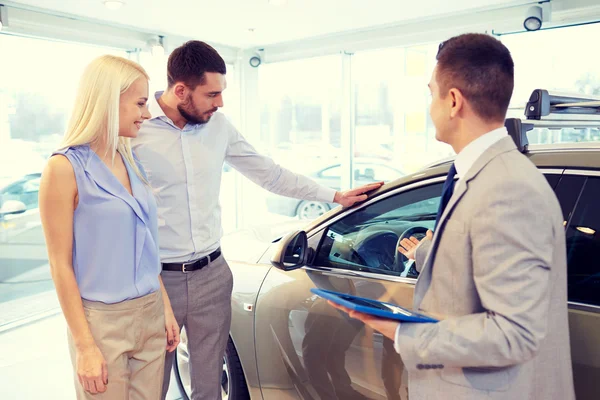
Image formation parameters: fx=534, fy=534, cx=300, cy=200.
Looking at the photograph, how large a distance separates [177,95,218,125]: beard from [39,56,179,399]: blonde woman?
445 millimetres

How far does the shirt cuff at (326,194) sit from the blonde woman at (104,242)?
889 mm

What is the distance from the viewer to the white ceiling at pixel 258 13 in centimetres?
495

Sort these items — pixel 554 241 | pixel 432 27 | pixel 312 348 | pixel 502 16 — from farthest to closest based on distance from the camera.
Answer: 1. pixel 432 27
2. pixel 502 16
3. pixel 312 348
4. pixel 554 241

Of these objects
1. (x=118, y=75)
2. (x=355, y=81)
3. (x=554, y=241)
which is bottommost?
(x=554, y=241)

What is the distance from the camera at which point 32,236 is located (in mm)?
5574

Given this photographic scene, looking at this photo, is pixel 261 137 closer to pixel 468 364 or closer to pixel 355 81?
pixel 355 81

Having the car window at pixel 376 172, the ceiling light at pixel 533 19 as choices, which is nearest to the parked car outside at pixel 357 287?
the ceiling light at pixel 533 19

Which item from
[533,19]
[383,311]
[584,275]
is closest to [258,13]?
[533,19]

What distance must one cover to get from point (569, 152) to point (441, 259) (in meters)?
0.76

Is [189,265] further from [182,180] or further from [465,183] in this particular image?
[465,183]

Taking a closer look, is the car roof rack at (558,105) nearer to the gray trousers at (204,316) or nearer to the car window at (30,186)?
the gray trousers at (204,316)

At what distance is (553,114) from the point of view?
1733 mm

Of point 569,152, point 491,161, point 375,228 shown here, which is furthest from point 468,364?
point 375,228

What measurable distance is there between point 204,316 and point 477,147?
54.9 inches
